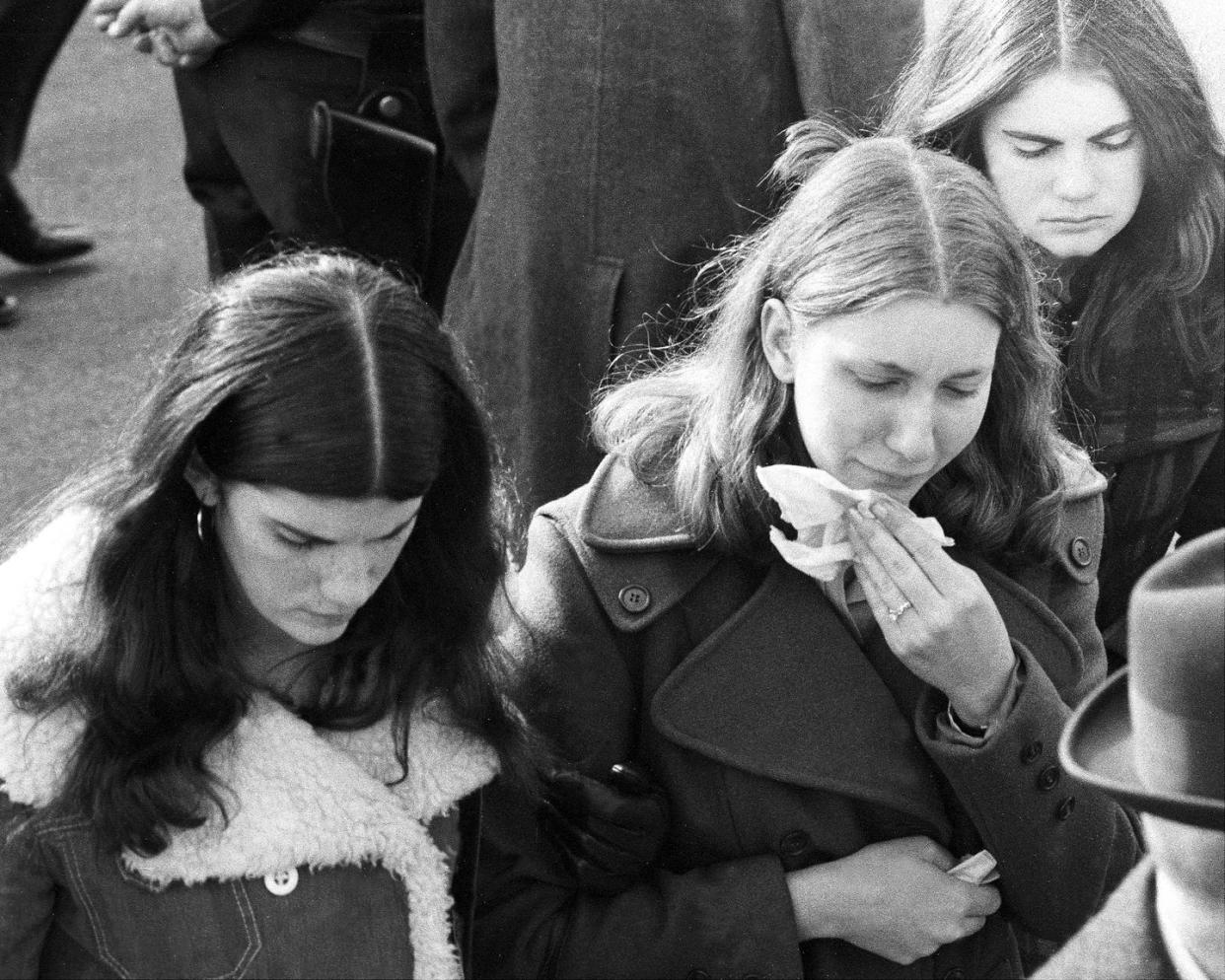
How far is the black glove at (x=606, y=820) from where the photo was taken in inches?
91.4

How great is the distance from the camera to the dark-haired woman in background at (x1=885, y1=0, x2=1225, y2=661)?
2.74 m

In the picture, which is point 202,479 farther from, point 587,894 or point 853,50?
point 853,50

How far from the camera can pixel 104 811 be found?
207 centimetres

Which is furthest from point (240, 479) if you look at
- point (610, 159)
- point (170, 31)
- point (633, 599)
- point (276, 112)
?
point (170, 31)

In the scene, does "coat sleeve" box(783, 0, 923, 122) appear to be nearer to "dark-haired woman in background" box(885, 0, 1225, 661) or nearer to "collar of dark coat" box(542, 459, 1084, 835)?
"dark-haired woman in background" box(885, 0, 1225, 661)

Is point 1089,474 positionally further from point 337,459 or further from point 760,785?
point 337,459

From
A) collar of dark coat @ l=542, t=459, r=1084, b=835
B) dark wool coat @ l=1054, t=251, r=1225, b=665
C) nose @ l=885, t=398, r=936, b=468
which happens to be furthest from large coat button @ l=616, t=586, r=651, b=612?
dark wool coat @ l=1054, t=251, r=1225, b=665

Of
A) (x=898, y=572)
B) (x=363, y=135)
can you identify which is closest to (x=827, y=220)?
(x=898, y=572)

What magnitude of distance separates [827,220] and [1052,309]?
1.80ft

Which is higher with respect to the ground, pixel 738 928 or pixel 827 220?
pixel 827 220

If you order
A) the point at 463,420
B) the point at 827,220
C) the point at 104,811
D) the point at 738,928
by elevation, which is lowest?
the point at 738,928

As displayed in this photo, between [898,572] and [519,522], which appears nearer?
[898,572]

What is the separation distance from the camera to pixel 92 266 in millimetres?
6766

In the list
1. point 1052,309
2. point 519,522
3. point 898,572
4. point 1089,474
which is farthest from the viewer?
point 519,522
